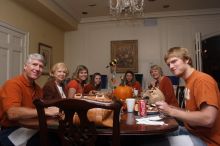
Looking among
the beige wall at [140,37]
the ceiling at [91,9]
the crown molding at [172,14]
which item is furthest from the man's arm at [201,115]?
the crown molding at [172,14]

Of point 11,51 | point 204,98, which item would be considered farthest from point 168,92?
point 11,51

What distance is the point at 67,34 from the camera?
648cm

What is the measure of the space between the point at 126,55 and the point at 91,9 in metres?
1.44

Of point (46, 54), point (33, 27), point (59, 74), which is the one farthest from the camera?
point (46, 54)

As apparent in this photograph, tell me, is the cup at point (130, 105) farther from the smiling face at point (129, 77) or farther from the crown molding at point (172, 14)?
the crown molding at point (172, 14)

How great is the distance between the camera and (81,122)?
1.06 m

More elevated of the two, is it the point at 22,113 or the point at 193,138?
the point at 22,113

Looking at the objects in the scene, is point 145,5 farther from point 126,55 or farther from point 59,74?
point 59,74

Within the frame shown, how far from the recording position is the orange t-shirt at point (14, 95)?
164 cm

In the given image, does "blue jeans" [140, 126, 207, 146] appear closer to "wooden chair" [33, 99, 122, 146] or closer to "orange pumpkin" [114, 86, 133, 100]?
"wooden chair" [33, 99, 122, 146]

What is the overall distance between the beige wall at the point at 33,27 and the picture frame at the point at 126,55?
1.48 metres

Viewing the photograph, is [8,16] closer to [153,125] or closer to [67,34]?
[67,34]

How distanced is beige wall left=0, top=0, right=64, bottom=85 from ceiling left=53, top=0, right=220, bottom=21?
1.90 ft

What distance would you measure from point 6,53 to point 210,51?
15.4 feet
